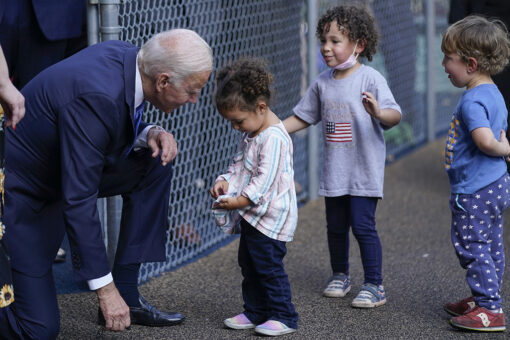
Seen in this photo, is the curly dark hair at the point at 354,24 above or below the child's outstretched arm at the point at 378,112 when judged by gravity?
above

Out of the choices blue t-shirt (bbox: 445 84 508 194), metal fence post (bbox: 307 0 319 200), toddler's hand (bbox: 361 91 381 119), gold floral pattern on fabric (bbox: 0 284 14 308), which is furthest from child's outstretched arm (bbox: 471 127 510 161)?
metal fence post (bbox: 307 0 319 200)

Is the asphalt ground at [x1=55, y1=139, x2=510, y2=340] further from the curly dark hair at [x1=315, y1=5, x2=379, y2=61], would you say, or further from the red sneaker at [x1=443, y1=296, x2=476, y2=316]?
the curly dark hair at [x1=315, y1=5, x2=379, y2=61]

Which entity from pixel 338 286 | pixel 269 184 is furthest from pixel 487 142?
pixel 338 286

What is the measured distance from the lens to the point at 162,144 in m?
3.50

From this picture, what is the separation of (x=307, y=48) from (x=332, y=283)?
7.87 ft

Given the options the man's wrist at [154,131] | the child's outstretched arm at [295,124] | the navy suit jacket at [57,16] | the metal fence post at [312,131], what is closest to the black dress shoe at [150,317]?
the man's wrist at [154,131]

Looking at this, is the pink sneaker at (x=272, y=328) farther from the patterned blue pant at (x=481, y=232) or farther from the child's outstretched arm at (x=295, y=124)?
the child's outstretched arm at (x=295, y=124)

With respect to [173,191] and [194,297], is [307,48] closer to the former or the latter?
[173,191]

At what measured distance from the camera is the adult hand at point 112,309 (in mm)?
3021

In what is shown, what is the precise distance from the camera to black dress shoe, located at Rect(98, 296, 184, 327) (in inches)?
143

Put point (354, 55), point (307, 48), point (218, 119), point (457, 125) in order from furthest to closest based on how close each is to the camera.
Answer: point (307, 48), point (218, 119), point (354, 55), point (457, 125)

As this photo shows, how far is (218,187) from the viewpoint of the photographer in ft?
11.2

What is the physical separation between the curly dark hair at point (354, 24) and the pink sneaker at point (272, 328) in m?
1.36

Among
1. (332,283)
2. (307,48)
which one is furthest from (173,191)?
(307,48)
